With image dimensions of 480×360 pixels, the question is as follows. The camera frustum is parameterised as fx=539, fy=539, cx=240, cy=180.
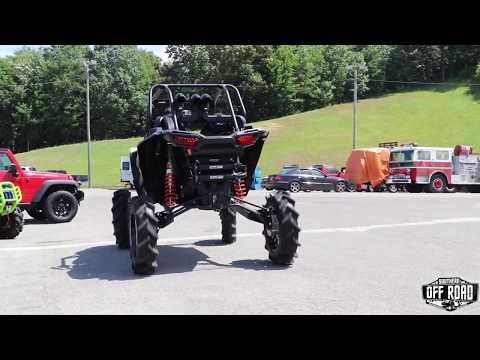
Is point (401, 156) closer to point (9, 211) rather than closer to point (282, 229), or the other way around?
point (9, 211)

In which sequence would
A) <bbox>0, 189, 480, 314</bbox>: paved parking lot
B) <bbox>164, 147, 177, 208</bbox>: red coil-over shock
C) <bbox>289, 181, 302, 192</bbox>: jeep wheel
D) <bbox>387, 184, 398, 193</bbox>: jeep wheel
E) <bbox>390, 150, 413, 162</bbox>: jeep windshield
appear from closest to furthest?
<bbox>0, 189, 480, 314</bbox>: paved parking lot → <bbox>164, 147, 177, 208</bbox>: red coil-over shock → <bbox>390, 150, 413, 162</bbox>: jeep windshield → <bbox>387, 184, 398, 193</bbox>: jeep wheel → <bbox>289, 181, 302, 192</bbox>: jeep wheel

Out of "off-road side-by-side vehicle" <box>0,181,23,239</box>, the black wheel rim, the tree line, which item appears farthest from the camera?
the tree line

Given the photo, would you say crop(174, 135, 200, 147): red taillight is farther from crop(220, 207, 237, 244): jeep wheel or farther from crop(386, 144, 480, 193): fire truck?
crop(386, 144, 480, 193): fire truck

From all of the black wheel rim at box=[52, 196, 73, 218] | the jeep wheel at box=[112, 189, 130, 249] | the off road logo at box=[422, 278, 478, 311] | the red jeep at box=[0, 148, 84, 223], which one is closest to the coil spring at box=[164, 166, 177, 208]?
the jeep wheel at box=[112, 189, 130, 249]

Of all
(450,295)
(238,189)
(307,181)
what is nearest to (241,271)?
(238,189)

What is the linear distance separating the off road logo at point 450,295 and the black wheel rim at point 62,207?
11.2 m

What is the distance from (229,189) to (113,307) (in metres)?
2.89

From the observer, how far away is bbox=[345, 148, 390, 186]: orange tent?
29.9 meters

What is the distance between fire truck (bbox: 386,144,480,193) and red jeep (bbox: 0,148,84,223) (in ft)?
62.5

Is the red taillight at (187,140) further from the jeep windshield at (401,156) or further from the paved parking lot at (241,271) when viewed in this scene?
the jeep windshield at (401,156)

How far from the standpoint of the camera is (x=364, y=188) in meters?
32.1
